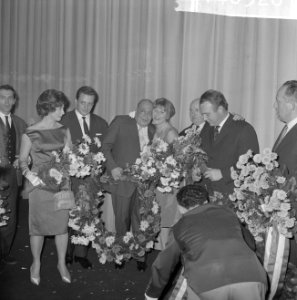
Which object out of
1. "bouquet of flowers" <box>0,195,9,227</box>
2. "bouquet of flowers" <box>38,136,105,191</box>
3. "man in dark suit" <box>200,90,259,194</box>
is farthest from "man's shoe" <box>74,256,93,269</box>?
"man in dark suit" <box>200,90,259,194</box>

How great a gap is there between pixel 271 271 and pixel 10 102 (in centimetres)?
279

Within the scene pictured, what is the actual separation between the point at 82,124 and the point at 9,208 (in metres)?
1.05

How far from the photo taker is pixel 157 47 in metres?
5.86

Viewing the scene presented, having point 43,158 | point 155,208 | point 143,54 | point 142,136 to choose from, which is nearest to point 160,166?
point 155,208

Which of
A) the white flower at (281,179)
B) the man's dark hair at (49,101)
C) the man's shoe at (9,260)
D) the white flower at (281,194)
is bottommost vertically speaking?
the man's shoe at (9,260)

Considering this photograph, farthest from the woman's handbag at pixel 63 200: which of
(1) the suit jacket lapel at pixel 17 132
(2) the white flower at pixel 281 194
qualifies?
(2) the white flower at pixel 281 194

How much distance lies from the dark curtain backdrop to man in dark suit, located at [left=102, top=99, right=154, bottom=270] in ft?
4.58

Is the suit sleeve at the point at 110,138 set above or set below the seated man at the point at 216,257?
above

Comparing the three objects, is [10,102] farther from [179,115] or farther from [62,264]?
[179,115]

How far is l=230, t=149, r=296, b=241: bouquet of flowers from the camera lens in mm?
2855

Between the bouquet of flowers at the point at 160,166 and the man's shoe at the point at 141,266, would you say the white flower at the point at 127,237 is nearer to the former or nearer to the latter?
the man's shoe at the point at 141,266

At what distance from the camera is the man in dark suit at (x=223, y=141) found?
377cm

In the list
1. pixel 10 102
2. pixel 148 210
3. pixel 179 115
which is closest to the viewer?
pixel 148 210

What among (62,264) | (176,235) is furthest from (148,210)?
(176,235)
